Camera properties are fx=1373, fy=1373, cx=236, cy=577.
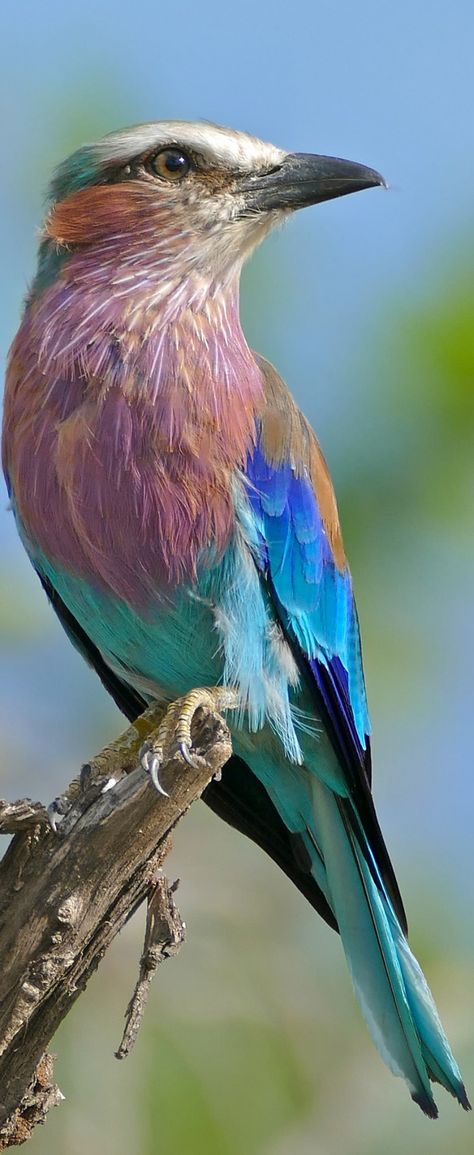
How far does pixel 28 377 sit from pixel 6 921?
1.47 meters

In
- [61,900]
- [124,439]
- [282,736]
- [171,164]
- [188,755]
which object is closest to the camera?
[61,900]

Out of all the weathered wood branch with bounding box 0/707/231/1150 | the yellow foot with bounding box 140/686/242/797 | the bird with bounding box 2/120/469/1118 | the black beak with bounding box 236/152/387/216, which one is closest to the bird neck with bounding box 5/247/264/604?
the bird with bounding box 2/120/469/1118

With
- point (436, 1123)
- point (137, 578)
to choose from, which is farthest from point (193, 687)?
point (436, 1123)

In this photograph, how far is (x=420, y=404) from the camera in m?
5.43

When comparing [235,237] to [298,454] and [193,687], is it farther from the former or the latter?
[193,687]

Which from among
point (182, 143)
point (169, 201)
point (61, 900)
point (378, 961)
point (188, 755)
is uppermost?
point (182, 143)

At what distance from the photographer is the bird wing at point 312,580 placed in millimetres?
3801

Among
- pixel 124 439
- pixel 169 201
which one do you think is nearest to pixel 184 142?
pixel 169 201

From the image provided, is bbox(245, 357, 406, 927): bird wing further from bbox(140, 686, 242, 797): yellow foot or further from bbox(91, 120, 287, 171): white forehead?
bbox(91, 120, 287, 171): white forehead

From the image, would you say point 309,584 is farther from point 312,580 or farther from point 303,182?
point 303,182

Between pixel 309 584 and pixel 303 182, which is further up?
pixel 303 182

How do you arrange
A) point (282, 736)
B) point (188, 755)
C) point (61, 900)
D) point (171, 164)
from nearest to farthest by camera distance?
point (61, 900) → point (188, 755) → point (282, 736) → point (171, 164)

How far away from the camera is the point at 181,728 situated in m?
3.38

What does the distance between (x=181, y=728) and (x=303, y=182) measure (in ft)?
5.75
